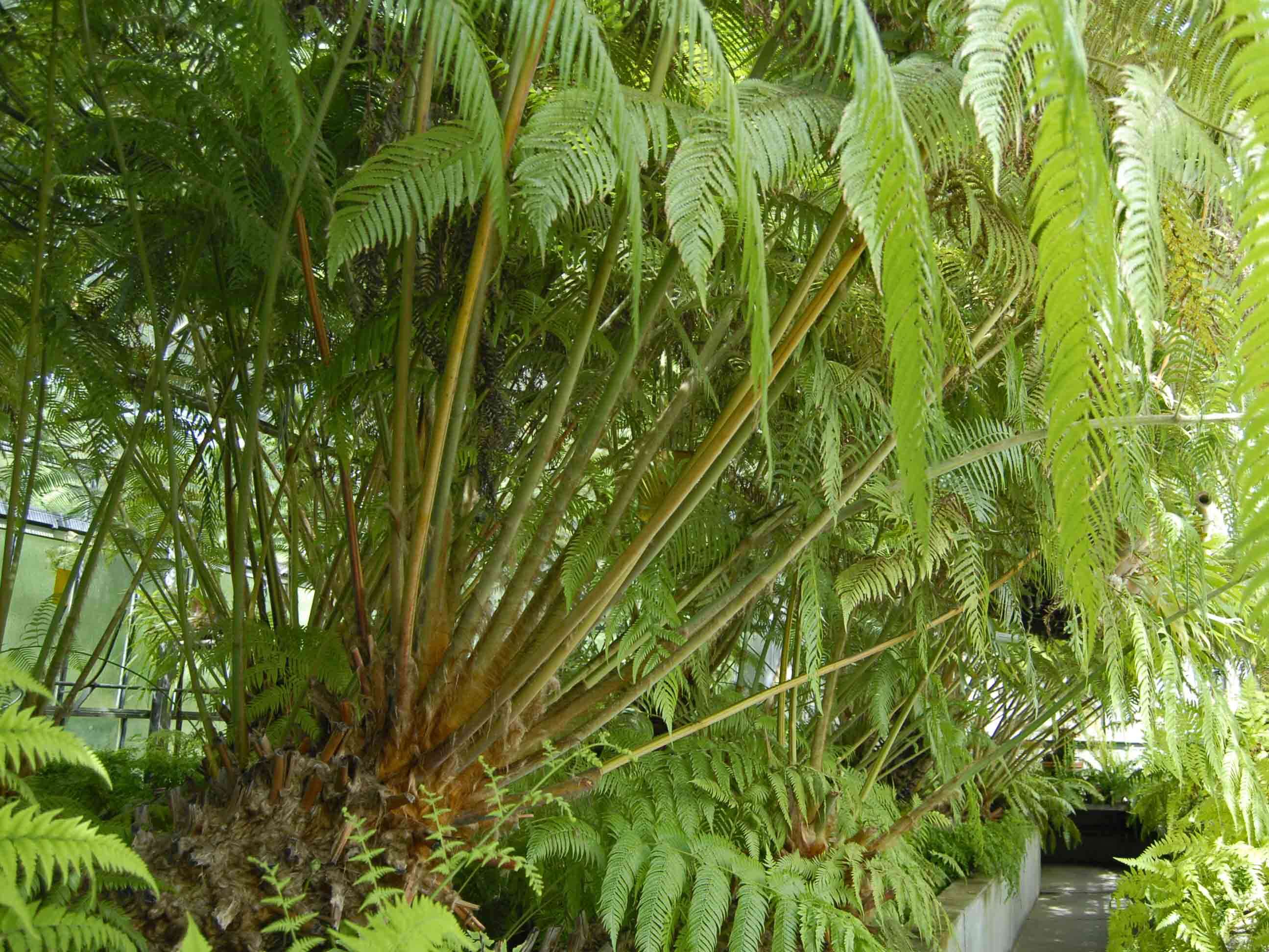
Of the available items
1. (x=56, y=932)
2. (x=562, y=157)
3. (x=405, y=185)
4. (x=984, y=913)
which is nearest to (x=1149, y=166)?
(x=562, y=157)

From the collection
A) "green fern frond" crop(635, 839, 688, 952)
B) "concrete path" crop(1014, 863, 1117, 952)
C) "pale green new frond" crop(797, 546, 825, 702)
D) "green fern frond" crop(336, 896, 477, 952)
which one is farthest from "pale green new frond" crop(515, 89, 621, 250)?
"concrete path" crop(1014, 863, 1117, 952)

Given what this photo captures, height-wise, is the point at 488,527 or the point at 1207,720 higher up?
the point at 488,527

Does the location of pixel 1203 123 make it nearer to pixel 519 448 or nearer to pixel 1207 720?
pixel 519 448

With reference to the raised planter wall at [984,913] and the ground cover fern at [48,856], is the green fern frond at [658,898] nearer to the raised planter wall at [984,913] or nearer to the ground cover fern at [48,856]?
the ground cover fern at [48,856]

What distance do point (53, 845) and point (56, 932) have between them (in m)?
0.21

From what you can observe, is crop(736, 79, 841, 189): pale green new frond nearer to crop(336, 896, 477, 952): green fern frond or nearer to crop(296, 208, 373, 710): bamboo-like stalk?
crop(296, 208, 373, 710): bamboo-like stalk

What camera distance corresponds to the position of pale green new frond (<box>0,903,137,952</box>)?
2.91ft

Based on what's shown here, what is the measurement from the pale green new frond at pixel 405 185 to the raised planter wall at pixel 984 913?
77.8 inches

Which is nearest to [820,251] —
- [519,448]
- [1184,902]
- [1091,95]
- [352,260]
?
[1091,95]

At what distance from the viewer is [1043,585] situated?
230 centimetres

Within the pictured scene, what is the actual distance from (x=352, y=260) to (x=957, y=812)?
9.12ft

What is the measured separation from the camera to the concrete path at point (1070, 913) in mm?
3924

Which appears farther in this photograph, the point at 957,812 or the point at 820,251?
the point at 957,812

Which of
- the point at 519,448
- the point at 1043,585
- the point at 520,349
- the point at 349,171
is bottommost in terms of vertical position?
the point at 1043,585
